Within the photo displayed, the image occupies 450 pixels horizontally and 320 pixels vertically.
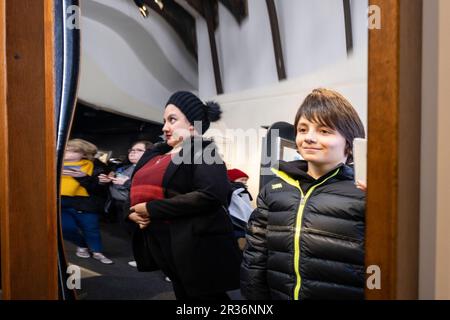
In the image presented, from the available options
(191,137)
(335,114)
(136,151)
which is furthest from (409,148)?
(136,151)

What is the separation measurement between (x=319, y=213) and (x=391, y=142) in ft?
0.73

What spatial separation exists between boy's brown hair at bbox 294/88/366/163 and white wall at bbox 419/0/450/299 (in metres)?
0.15

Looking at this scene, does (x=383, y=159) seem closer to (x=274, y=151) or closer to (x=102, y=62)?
(x=274, y=151)

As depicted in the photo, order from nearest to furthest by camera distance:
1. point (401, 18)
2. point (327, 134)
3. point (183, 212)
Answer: point (401, 18), point (327, 134), point (183, 212)

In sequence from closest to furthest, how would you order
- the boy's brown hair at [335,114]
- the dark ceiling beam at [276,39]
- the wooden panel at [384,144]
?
the wooden panel at [384,144] → the boy's brown hair at [335,114] → the dark ceiling beam at [276,39]

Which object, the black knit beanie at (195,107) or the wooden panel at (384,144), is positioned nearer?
the wooden panel at (384,144)

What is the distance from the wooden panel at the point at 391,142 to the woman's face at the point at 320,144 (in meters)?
0.10

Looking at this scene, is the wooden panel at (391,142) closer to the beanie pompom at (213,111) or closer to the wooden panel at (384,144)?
the wooden panel at (384,144)

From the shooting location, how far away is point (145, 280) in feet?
3.30

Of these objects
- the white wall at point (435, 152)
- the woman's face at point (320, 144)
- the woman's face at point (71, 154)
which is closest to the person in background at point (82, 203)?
the woman's face at point (71, 154)

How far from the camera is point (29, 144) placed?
0.97 meters

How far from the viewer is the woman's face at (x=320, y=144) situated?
0.87 m
